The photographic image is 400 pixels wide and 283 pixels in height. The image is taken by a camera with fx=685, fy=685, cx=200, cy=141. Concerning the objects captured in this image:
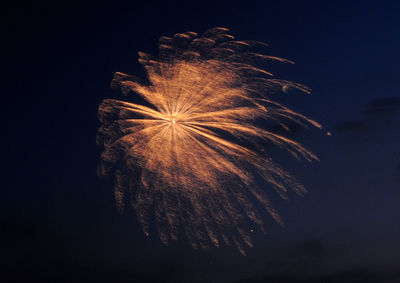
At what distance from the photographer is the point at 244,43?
32.0m

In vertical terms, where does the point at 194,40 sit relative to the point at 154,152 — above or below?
above

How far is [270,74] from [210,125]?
144 inches

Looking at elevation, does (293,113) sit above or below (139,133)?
below

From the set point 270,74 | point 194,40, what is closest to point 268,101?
point 270,74

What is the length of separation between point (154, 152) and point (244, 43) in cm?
676

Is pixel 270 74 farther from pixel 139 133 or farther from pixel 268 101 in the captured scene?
pixel 139 133

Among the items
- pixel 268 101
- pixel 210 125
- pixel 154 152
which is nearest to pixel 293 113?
pixel 268 101

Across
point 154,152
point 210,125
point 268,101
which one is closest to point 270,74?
point 268,101

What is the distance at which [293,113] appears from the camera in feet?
105

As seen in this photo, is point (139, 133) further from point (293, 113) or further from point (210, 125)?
point (293, 113)

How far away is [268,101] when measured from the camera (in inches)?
1258

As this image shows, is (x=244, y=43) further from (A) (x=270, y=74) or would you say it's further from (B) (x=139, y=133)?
(B) (x=139, y=133)

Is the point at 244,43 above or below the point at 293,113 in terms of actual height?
above

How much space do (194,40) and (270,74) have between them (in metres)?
3.94
